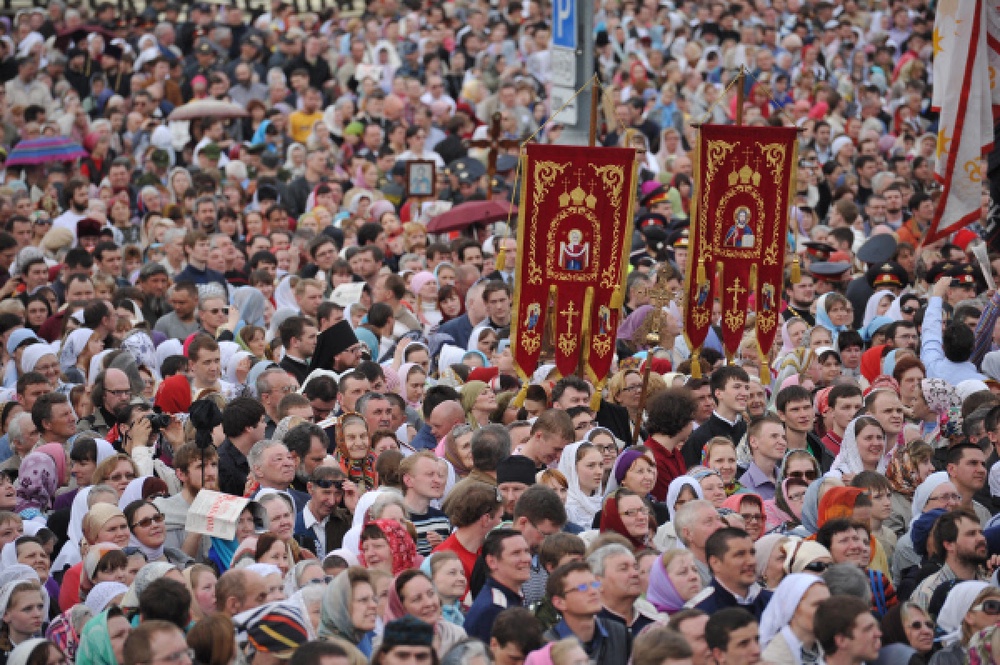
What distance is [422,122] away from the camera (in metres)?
22.1

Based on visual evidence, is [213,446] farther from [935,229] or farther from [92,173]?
[92,173]

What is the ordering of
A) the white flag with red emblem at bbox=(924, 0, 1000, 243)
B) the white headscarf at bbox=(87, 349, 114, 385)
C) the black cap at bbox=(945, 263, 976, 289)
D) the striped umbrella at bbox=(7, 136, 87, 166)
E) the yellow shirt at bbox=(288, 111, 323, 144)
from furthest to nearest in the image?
the yellow shirt at bbox=(288, 111, 323, 144) < the striped umbrella at bbox=(7, 136, 87, 166) < the black cap at bbox=(945, 263, 976, 289) < the white flag with red emblem at bbox=(924, 0, 1000, 243) < the white headscarf at bbox=(87, 349, 114, 385)

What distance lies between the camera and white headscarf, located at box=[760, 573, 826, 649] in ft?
26.0

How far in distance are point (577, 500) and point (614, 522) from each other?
775 mm

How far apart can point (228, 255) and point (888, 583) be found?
28.7ft

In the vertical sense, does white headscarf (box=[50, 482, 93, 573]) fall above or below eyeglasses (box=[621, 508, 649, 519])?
below

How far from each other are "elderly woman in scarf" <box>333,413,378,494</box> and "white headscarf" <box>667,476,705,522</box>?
176 cm

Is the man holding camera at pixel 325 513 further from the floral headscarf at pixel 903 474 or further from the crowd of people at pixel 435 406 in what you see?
the floral headscarf at pixel 903 474

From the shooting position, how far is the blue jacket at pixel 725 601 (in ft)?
Result: 27.3

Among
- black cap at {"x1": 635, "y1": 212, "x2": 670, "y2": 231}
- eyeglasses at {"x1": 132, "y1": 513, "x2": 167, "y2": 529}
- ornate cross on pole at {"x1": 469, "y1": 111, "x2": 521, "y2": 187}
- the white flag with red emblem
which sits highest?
the white flag with red emblem

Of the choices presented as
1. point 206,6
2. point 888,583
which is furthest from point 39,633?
point 206,6

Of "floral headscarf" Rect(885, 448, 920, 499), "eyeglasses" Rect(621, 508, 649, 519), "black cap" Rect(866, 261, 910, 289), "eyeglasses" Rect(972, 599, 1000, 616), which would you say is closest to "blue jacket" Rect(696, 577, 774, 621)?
"eyeglasses" Rect(621, 508, 649, 519)

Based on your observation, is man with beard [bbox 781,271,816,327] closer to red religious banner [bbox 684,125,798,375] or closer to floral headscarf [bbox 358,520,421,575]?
red religious banner [bbox 684,125,798,375]

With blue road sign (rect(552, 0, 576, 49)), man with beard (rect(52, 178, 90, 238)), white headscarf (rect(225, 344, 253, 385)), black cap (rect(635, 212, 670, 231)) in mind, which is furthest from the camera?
man with beard (rect(52, 178, 90, 238))
